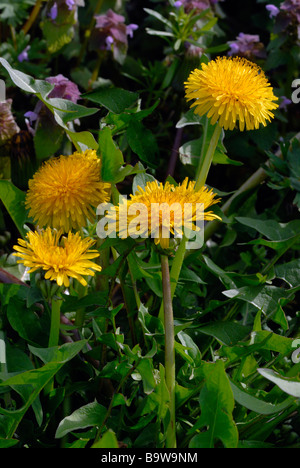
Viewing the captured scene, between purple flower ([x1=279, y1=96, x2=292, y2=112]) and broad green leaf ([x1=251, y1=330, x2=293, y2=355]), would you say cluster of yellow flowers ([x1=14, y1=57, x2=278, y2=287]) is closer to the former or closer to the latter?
broad green leaf ([x1=251, y1=330, x2=293, y2=355])

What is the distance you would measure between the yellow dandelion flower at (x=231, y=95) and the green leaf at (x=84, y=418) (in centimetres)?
41

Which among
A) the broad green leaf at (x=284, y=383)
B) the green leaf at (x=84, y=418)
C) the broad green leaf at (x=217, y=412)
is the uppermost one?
the broad green leaf at (x=284, y=383)

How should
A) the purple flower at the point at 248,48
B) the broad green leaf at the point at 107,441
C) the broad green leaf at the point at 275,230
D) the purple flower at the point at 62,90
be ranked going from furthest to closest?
the purple flower at the point at 248,48, the purple flower at the point at 62,90, the broad green leaf at the point at 275,230, the broad green leaf at the point at 107,441

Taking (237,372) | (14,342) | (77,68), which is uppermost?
(77,68)

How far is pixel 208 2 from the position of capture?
141 centimetres

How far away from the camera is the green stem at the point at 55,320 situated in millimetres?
783

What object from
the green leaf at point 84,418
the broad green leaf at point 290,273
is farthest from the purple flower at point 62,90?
the green leaf at point 84,418

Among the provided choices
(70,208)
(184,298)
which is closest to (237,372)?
(184,298)

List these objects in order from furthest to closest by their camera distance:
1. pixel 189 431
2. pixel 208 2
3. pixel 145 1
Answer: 1. pixel 145 1
2. pixel 208 2
3. pixel 189 431

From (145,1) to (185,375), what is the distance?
1.49 metres

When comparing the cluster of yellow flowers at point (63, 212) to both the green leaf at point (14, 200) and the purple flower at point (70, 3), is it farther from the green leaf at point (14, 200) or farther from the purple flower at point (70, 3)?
the purple flower at point (70, 3)

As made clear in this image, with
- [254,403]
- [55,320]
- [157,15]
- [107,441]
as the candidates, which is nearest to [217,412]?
[254,403]

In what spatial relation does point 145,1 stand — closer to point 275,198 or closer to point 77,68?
point 77,68

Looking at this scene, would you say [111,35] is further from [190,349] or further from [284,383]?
[284,383]
